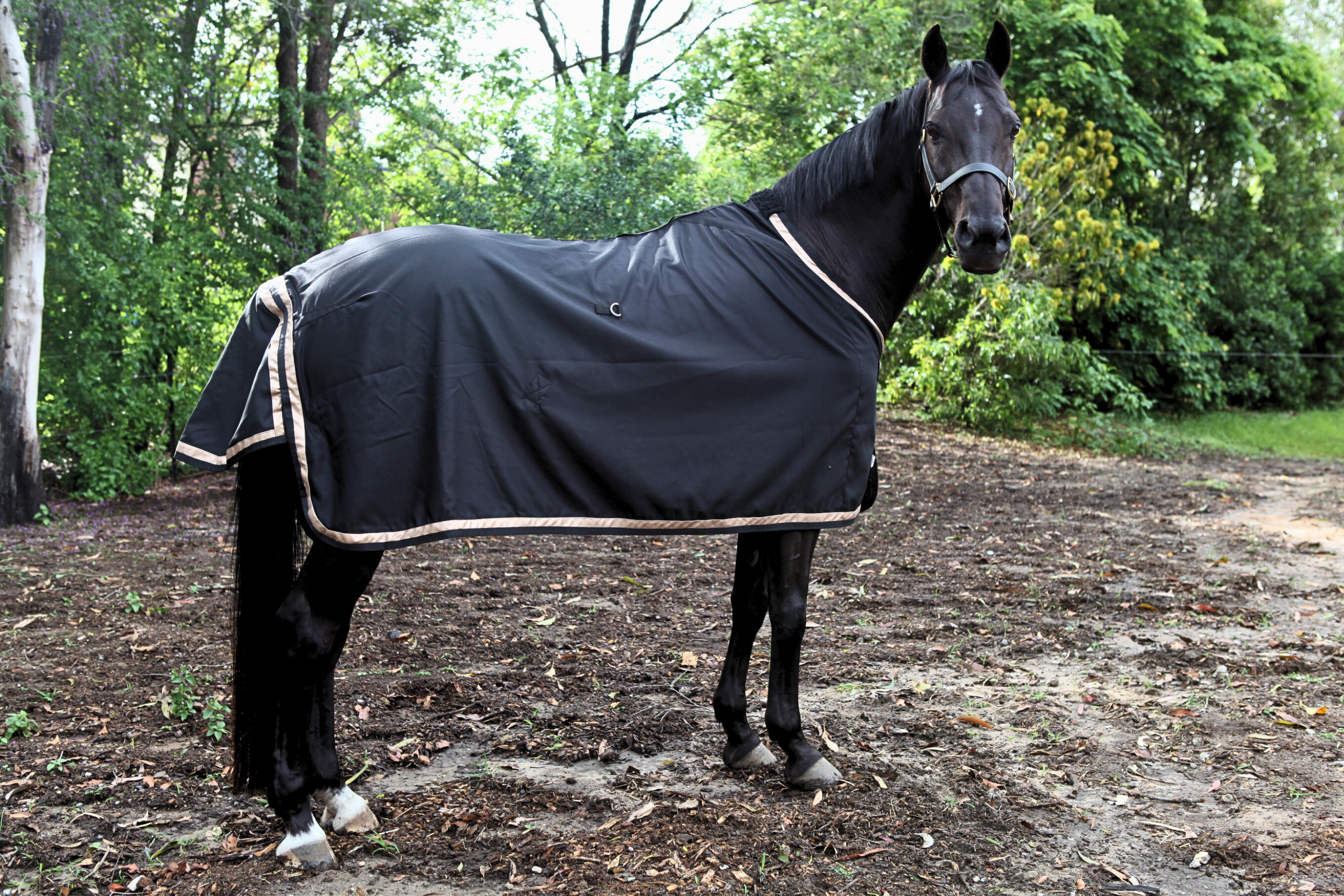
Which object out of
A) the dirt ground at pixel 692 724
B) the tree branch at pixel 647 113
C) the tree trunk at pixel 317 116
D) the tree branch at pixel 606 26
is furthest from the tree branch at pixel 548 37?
the dirt ground at pixel 692 724

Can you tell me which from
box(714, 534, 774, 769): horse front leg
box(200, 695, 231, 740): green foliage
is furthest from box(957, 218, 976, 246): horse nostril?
box(200, 695, 231, 740): green foliage

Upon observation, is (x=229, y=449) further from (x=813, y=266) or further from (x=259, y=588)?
(x=813, y=266)

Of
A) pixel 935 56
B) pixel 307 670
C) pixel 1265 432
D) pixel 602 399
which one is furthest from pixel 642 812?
pixel 1265 432

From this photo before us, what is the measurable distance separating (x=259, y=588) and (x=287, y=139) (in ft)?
23.4

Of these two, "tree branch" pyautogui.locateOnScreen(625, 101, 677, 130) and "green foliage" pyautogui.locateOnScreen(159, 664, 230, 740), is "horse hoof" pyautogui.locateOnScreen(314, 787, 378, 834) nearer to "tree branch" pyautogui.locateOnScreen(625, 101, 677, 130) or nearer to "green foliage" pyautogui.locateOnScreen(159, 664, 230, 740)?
"green foliage" pyautogui.locateOnScreen(159, 664, 230, 740)

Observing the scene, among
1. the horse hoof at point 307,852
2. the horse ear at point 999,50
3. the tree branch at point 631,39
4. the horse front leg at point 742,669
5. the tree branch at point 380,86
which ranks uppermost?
the tree branch at point 631,39

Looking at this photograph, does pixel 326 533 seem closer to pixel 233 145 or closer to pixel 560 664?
pixel 560 664

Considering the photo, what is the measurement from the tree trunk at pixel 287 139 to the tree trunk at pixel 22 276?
2.10 meters

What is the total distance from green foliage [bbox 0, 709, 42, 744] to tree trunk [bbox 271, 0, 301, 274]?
6.02 meters

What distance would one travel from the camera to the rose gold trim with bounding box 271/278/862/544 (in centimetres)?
235

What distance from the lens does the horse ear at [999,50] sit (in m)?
2.73

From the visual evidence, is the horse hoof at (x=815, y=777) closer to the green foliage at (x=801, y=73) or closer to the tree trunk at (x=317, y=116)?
the tree trunk at (x=317, y=116)

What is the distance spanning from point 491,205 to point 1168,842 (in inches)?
300

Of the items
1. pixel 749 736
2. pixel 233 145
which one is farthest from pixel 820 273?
pixel 233 145
